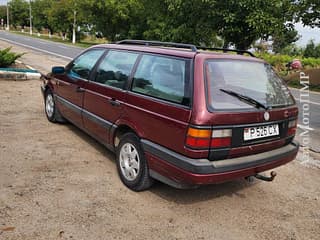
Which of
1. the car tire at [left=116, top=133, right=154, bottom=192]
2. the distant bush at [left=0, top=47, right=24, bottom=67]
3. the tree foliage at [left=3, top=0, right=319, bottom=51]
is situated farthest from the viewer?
the tree foliage at [left=3, top=0, right=319, bottom=51]

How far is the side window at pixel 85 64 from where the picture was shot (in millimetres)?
4349

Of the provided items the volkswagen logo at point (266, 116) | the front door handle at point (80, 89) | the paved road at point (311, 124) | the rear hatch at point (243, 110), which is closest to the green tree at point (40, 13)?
the paved road at point (311, 124)

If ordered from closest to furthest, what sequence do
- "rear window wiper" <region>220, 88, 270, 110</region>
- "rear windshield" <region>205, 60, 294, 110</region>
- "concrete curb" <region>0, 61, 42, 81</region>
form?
"rear windshield" <region>205, 60, 294, 110</region>
"rear window wiper" <region>220, 88, 270, 110</region>
"concrete curb" <region>0, 61, 42, 81</region>

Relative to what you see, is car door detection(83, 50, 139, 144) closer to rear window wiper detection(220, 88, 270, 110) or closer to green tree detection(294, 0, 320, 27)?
rear window wiper detection(220, 88, 270, 110)

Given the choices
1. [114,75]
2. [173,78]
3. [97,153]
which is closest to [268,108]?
[173,78]

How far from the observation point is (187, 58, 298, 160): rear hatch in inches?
108

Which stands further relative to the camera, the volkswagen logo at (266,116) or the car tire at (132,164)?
the car tire at (132,164)

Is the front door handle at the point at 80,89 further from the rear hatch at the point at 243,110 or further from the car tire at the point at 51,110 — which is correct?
the rear hatch at the point at 243,110

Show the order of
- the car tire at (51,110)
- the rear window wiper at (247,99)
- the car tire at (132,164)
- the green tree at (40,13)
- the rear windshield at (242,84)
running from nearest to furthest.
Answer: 1. the rear windshield at (242,84)
2. the rear window wiper at (247,99)
3. the car tire at (132,164)
4. the car tire at (51,110)
5. the green tree at (40,13)

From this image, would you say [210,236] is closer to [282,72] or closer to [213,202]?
[213,202]

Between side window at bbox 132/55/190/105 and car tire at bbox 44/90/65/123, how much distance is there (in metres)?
2.62

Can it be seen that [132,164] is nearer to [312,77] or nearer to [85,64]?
[85,64]

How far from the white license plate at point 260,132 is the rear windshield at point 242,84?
0.73 ft

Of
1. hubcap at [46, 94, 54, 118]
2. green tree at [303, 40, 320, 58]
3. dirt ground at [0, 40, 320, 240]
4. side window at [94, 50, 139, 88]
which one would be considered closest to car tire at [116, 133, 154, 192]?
dirt ground at [0, 40, 320, 240]
